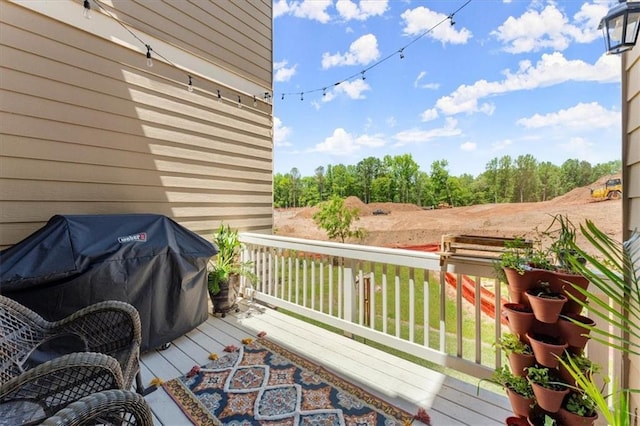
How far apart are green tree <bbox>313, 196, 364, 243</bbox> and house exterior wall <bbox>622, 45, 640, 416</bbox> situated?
21.6 ft

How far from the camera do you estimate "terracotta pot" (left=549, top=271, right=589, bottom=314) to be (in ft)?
4.49

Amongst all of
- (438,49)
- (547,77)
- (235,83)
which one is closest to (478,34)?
(438,49)

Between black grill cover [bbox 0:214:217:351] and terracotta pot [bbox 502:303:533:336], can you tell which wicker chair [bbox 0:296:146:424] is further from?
terracotta pot [bbox 502:303:533:336]

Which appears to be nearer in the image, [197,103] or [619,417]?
[619,417]

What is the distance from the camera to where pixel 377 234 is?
27.8 ft

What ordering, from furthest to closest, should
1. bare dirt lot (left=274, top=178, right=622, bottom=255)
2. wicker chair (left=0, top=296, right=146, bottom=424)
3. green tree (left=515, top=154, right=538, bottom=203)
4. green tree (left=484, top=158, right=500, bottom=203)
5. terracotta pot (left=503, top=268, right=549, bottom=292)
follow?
green tree (left=484, top=158, right=500, bottom=203)
green tree (left=515, top=154, right=538, bottom=203)
bare dirt lot (left=274, top=178, right=622, bottom=255)
terracotta pot (left=503, top=268, right=549, bottom=292)
wicker chair (left=0, top=296, right=146, bottom=424)

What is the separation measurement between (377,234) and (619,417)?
748cm

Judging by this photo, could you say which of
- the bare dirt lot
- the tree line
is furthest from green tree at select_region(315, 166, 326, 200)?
the bare dirt lot

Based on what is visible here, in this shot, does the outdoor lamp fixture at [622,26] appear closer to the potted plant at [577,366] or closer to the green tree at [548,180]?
the potted plant at [577,366]

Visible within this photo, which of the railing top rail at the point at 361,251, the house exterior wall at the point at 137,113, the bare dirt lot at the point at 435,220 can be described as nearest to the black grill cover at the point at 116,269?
the house exterior wall at the point at 137,113

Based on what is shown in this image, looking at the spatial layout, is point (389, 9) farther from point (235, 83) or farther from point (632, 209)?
point (632, 209)

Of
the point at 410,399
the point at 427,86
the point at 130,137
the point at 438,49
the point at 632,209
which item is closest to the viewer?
the point at 632,209

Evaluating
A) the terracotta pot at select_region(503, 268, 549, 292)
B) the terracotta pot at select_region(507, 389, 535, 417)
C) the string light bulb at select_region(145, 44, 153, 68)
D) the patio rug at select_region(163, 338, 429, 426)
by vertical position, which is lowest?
the patio rug at select_region(163, 338, 429, 426)

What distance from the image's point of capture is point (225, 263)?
3.45 metres
